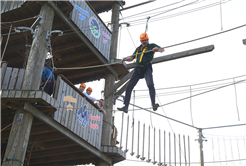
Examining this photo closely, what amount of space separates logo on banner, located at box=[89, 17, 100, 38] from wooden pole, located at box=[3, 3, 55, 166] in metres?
2.36

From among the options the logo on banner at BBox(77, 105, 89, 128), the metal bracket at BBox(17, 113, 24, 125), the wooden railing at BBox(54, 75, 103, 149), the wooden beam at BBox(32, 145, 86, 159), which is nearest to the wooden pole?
the metal bracket at BBox(17, 113, 24, 125)

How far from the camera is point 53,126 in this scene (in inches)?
361

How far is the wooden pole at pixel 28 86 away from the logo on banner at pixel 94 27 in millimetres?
2359

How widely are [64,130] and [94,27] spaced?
4856 millimetres

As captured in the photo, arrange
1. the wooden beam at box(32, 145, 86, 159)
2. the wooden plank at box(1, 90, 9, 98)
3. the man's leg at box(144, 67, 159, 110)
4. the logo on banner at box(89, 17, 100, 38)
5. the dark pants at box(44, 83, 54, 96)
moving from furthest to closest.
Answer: the logo on banner at box(89, 17, 100, 38)
the wooden beam at box(32, 145, 86, 159)
the dark pants at box(44, 83, 54, 96)
the wooden plank at box(1, 90, 9, 98)
the man's leg at box(144, 67, 159, 110)

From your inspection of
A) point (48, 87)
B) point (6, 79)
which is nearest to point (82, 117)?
point (48, 87)

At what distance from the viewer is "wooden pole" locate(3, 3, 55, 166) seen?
784 centimetres

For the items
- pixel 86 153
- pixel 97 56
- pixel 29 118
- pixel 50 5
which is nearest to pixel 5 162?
pixel 29 118

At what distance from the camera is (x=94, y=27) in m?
12.4

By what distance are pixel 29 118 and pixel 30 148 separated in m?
3.39

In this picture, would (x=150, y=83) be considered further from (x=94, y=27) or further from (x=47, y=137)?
(x=94, y=27)

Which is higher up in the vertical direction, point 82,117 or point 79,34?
point 79,34

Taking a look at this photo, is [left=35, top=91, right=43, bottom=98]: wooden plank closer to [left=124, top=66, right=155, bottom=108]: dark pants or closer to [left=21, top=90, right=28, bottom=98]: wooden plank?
[left=21, top=90, right=28, bottom=98]: wooden plank

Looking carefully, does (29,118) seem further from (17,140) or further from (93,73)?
(93,73)
